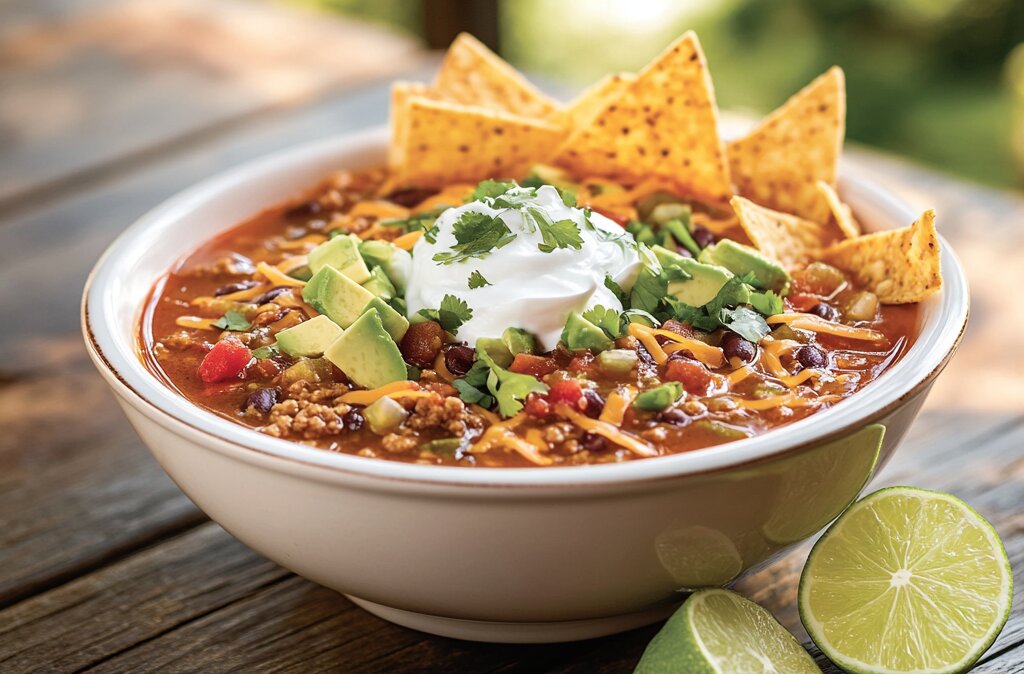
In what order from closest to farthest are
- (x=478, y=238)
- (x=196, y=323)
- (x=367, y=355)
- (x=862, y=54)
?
(x=367, y=355) → (x=478, y=238) → (x=196, y=323) → (x=862, y=54)

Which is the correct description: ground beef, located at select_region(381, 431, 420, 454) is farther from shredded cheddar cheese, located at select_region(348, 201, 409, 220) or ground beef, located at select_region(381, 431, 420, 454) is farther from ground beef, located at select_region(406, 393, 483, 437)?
shredded cheddar cheese, located at select_region(348, 201, 409, 220)

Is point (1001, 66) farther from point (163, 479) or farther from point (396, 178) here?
point (163, 479)

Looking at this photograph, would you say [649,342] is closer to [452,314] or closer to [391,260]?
[452,314]

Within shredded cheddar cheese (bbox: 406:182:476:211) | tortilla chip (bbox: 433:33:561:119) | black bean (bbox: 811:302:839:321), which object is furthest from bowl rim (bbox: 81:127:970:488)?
tortilla chip (bbox: 433:33:561:119)

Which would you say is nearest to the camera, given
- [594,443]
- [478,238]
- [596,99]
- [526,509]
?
[526,509]

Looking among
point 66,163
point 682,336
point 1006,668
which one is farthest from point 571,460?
Answer: point 66,163

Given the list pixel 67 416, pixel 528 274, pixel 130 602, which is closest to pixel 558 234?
pixel 528 274
